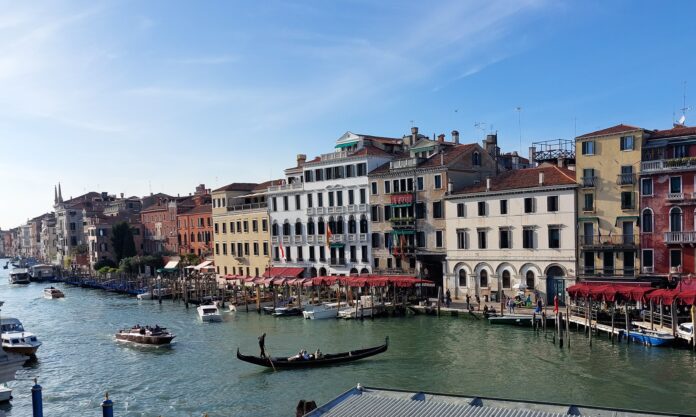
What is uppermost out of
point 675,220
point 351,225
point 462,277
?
point 675,220

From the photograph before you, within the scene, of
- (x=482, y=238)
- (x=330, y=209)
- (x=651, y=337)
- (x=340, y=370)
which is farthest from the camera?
(x=330, y=209)

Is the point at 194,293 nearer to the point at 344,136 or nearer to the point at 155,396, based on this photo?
the point at 344,136

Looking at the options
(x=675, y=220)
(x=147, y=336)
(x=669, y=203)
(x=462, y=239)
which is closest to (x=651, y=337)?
(x=675, y=220)

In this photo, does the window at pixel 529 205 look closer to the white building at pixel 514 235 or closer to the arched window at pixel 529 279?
the white building at pixel 514 235

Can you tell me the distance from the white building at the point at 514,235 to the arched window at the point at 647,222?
3583 mm

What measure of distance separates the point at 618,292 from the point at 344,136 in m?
25.6

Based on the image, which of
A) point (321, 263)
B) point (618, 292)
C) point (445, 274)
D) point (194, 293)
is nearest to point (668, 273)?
point (618, 292)

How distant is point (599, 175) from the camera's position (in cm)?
3388

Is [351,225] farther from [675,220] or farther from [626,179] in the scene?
[675,220]

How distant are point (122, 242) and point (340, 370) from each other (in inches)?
2494

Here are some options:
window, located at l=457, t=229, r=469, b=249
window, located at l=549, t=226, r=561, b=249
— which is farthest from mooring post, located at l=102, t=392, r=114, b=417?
window, located at l=457, t=229, r=469, b=249

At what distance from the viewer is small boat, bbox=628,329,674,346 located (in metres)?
26.2

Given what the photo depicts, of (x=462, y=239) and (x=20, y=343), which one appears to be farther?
(x=462, y=239)

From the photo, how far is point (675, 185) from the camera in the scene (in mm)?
31812
